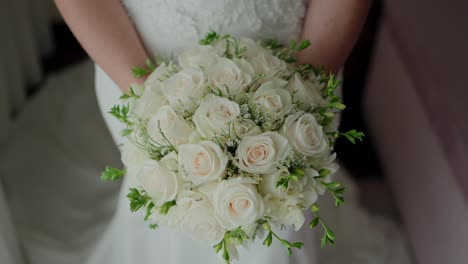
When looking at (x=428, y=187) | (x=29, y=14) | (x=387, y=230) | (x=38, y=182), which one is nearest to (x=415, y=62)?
(x=428, y=187)

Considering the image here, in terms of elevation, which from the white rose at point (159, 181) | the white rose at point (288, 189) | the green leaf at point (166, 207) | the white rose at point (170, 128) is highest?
the white rose at point (170, 128)

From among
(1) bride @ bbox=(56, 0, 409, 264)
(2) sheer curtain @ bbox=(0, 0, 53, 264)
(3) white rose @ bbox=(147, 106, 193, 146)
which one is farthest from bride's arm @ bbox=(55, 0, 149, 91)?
(2) sheer curtain @ bbox=(0, 0, 53, 264)

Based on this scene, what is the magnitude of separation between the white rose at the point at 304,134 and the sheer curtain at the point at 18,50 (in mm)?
1365

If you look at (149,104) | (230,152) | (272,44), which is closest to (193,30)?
(272,44)

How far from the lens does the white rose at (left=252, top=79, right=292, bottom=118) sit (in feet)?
2.68

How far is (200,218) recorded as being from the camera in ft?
2.61

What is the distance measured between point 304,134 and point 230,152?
0.12 meters

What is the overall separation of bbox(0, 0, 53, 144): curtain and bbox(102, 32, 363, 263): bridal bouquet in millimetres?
1194

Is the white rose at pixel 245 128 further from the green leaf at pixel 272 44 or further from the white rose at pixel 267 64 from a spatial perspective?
the green leaf at pixel 272 44

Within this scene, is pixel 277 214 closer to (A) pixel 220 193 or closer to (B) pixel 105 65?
(A) pixel 220 193

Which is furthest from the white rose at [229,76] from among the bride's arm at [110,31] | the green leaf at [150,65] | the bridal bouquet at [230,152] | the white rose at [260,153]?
the bride's arm at [110,31]

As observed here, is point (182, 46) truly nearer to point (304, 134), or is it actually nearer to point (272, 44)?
point (272, 44)

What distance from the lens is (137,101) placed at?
91 centimetres

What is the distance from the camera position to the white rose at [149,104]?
0.88 metres
